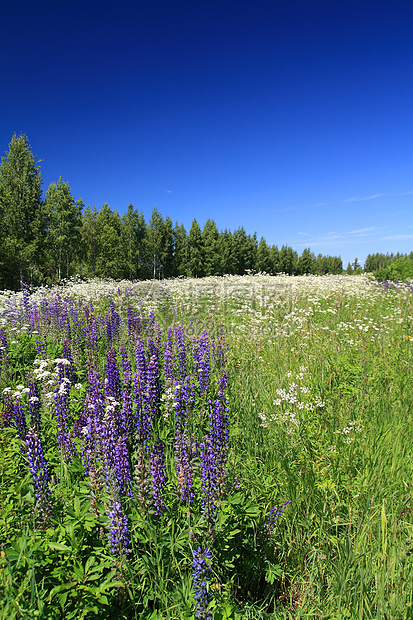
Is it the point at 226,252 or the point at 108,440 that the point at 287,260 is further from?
the point at 108,440

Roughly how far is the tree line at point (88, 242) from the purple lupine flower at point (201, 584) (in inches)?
1040

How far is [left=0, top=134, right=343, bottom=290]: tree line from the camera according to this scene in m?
24.9

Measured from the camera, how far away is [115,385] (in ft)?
11.7

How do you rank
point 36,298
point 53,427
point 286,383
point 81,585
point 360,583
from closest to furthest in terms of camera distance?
point 81,585 < point 360,583 < point 53,427 < point 286,383 < point 36,298

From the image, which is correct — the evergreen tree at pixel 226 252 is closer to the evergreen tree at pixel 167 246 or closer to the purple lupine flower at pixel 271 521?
the evergreen tree at pixel 167 246

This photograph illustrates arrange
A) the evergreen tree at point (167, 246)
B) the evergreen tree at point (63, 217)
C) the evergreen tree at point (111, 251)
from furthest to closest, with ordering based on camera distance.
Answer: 1. the evergreen tree at point (167, 246)
2. the evergreen tree at point (111, 251)
3. the evergreen tree at point (63, 217)

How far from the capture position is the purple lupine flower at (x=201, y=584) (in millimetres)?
1688

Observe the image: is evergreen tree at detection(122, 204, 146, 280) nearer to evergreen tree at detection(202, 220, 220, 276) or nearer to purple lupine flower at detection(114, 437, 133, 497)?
evergreen tree at detection(202, 220, 220, 276)

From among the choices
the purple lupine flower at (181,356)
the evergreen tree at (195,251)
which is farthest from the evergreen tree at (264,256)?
the purple lupine flower at (181,356)

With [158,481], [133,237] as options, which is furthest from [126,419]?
[133,237]

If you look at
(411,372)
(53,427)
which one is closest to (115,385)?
(53,427)

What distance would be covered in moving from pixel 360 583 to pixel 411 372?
3.95 meters

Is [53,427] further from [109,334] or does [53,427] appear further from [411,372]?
[411,372]

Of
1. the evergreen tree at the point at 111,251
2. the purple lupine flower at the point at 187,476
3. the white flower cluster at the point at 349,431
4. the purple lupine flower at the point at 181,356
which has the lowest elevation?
the white flower cluster at the point at 349,431
